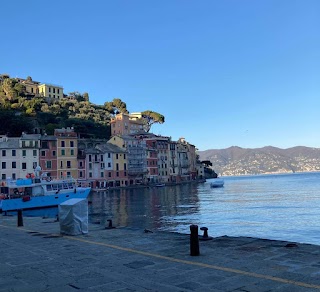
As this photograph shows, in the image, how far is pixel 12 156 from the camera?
72875 mm

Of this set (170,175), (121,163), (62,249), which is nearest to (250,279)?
(62,249)

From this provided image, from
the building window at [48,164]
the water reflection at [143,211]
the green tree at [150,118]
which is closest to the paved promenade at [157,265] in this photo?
the water reflection at [143,211]

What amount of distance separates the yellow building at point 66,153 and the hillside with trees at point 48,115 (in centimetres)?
1205

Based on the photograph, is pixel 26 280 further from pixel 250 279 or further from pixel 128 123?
pixel 128 123

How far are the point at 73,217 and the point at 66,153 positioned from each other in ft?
227


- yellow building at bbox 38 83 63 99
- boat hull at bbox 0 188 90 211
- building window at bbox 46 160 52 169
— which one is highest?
yellow building at bbox 38 83 63 99

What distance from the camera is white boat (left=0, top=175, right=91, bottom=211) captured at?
42438 mm

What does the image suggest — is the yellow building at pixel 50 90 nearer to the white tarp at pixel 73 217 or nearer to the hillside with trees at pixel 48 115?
the hillside with trees at pixel 48 115

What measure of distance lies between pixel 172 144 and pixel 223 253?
104918 mm

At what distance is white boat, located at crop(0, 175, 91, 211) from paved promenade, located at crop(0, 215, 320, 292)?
3292 centimetres

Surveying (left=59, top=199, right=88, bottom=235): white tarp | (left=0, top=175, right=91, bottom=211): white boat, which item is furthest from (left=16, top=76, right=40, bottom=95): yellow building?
(left=59, top=199, right=88, bottom=235): white tarp

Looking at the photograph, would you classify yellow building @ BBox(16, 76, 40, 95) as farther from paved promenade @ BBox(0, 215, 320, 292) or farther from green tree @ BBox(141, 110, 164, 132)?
paved promenade @ BBox(0, 215, 320, 292)

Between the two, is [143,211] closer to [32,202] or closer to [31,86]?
[32,202]

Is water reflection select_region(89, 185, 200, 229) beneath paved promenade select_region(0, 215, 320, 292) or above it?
beneath
